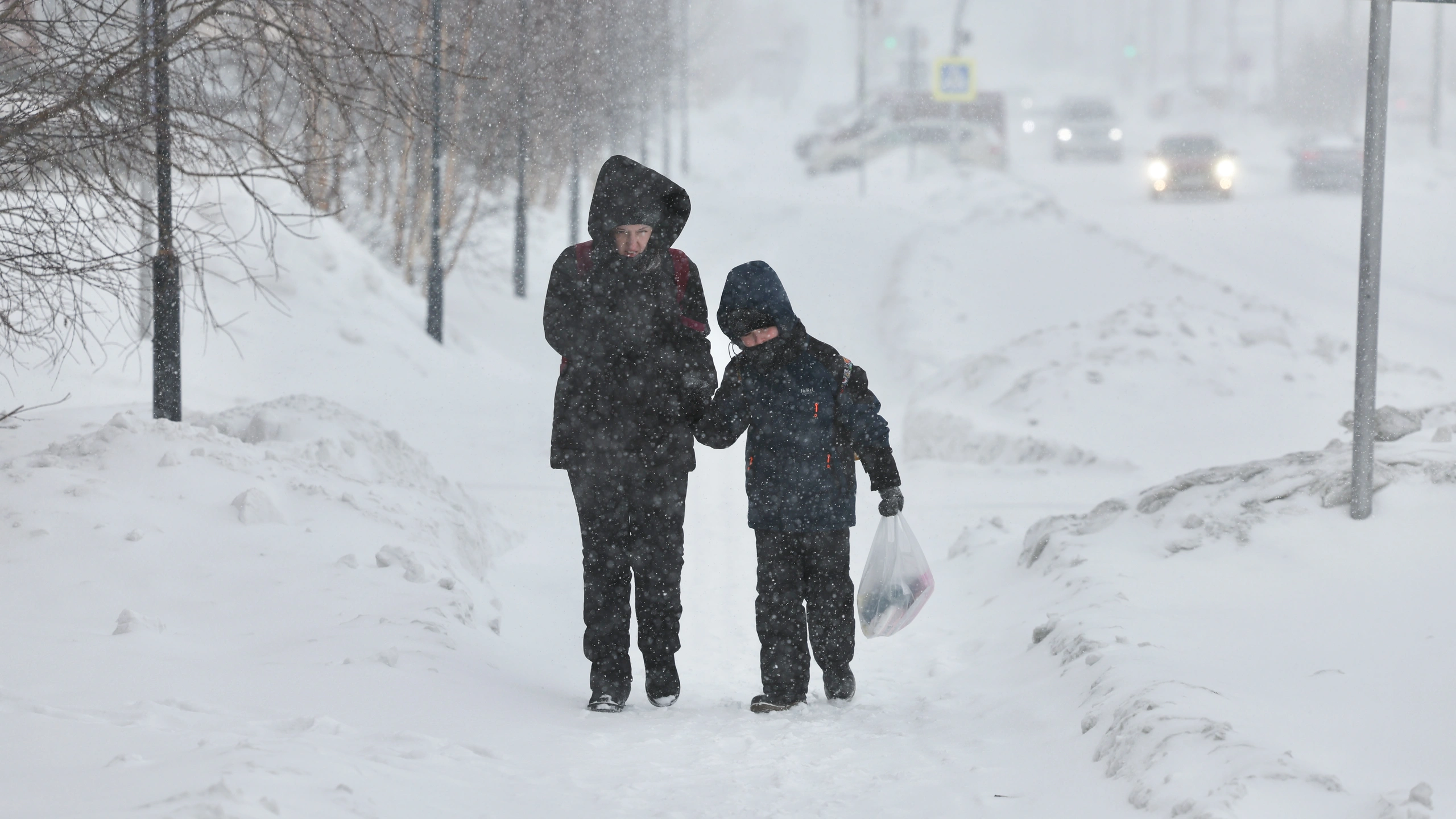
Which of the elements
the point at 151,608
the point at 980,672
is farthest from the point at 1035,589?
the point at 151,608

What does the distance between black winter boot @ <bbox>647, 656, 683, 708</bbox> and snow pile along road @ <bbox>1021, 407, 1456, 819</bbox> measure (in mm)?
1389

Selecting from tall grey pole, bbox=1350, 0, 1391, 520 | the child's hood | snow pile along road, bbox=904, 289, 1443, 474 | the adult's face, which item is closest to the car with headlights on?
snow pile along road, bbox=904, 289, 1443, 474

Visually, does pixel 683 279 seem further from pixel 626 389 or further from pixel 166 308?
pixel 166 308

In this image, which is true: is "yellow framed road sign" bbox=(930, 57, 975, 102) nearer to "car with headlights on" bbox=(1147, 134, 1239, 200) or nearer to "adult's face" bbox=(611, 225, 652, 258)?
"car with headlights on" bbox=(1147, 134, 1239, 200)

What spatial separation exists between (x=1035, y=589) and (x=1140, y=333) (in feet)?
21.3

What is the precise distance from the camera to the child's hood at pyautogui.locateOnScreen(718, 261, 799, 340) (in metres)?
4.82

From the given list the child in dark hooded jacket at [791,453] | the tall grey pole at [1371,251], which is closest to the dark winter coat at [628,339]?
the child in dark hooded jacket at [791,453]

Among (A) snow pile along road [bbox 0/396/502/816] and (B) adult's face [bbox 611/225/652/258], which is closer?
(A) snow pile along road [bbox 0/396/502/816]

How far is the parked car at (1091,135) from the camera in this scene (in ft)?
145

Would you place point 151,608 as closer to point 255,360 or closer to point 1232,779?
point 1232,779

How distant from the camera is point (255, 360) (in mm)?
11891

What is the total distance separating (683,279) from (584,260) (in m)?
0.34

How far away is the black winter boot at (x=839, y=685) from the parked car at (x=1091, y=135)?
41.2 metres

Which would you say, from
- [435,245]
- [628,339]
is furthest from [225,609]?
[435,245]
